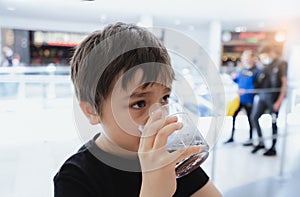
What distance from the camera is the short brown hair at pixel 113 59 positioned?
0.44m

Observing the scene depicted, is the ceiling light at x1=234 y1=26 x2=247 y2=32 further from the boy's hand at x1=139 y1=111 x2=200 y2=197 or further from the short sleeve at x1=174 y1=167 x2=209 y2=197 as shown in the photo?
the boy's hand at x1=139 y1=111 x2=200 y2=197

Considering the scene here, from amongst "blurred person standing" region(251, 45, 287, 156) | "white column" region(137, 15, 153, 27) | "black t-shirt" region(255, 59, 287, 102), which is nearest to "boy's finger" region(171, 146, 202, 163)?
"white column" region(137, 15, 153, 27)

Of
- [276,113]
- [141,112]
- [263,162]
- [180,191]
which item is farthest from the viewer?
[276,113]

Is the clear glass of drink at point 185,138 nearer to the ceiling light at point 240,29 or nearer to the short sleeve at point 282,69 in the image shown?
the short sleeve at point 282,69

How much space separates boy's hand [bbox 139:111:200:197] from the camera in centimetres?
36

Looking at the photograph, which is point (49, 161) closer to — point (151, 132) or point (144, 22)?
point (144, 22)

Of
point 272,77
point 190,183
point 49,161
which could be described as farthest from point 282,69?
point 190,183

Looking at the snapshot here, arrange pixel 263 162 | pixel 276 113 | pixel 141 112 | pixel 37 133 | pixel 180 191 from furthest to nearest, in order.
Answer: pixel 276 113
pixel 263 162
pixel 37 133
pixel 180 191
pixel 141 112

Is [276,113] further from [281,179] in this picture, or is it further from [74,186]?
[74,186]

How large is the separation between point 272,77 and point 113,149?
2.80 meters

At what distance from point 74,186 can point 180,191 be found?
0.68ft

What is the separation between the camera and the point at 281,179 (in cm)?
228

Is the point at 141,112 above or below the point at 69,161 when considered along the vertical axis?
above

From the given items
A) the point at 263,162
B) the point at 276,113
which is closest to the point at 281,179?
the point at 263,162
